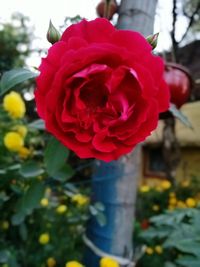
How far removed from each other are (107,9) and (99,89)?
419 mm

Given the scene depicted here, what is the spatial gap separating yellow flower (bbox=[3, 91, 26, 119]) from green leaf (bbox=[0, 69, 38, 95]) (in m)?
0.48

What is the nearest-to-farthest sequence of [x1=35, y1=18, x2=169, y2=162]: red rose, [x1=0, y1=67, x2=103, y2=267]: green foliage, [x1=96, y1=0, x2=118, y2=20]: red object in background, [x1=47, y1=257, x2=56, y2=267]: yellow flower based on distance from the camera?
[x1=35, y1=18, x2=169, y2=162]: red rose → [x1=96, y1=0, x2=118, y2=20]: red object in background → [x1=0, y1=67, x2=103, y2=267]: green foliage → [x1=47, y1=257, x2=56, y2=267]: yellow flower

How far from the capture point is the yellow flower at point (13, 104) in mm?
932

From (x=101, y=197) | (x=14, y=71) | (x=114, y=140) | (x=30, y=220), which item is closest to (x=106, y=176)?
(x=101, y=197)

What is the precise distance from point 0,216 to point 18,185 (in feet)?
0.39

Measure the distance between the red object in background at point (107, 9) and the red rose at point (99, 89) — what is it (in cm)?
37

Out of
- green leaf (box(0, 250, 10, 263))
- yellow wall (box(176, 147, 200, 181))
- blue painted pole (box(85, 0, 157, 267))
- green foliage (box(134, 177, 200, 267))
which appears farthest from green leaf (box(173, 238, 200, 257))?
yellow wall (box(176, 147, 200, 181))

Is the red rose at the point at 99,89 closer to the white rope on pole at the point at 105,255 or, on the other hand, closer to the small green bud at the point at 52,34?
the small green bud at the point at 52,34

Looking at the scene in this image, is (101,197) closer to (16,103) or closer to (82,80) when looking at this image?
(16,103)

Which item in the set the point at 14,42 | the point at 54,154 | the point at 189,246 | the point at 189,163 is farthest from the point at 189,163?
the point at 54,154

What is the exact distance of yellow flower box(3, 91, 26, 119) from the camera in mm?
932

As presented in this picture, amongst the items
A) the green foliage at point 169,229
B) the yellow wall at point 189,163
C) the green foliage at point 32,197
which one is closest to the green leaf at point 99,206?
the green foliage at point 32,197

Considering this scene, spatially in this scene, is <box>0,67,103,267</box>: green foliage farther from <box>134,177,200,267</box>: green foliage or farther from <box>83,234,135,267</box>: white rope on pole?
<box>134,177,200,267</box>: green foliage

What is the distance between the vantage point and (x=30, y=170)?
89 centimetres
